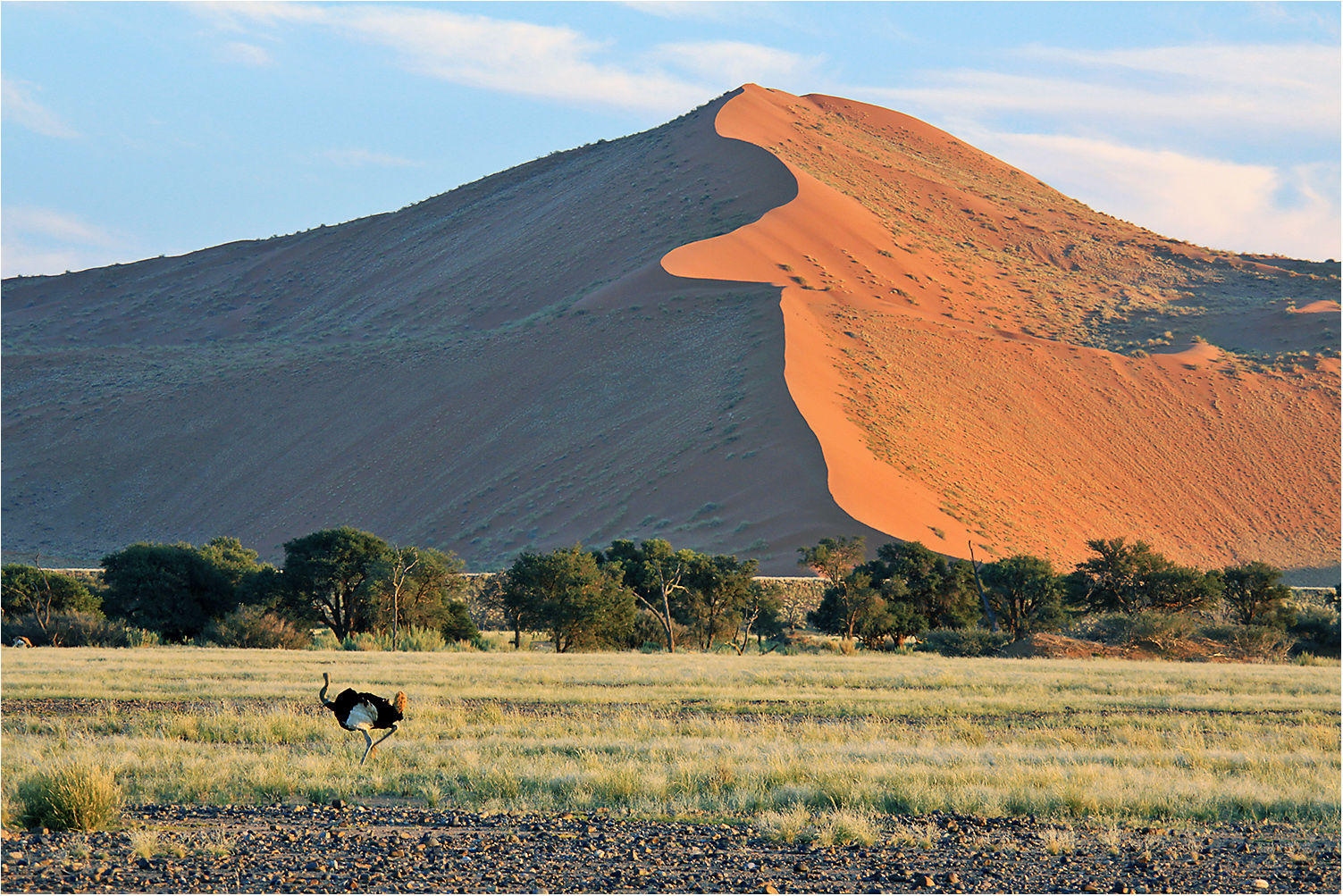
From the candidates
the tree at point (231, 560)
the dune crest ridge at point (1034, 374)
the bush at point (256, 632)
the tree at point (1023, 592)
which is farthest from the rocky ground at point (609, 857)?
the dune crest ridge at point (1034, 374)

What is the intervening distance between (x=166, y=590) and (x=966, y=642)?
70.5 feet

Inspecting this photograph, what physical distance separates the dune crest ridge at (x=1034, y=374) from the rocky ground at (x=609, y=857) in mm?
40983

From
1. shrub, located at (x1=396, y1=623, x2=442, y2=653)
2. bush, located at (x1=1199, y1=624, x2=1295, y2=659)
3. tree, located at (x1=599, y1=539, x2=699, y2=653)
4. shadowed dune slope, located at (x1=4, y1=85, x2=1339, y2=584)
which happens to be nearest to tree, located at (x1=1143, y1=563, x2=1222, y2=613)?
bush, located at (x1=1199, y1=624, x2=1295, y2=659)

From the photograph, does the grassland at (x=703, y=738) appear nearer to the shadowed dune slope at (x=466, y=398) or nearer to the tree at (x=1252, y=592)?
the tree at (x=1252, y=592)

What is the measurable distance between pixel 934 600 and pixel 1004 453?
26.0m

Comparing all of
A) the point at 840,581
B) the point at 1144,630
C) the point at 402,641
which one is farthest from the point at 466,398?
the point at 1144,630

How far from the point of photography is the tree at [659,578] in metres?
34.1

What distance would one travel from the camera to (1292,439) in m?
68.9

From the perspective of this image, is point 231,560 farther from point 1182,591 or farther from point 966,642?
point 1182,591

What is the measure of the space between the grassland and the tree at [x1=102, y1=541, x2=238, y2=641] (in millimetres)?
9929

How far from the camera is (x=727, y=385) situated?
6297 cm

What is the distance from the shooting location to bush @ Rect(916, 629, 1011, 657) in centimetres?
3025

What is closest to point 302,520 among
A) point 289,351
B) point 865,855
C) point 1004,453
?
point 289,351

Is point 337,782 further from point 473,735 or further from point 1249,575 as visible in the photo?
point 1249,575
